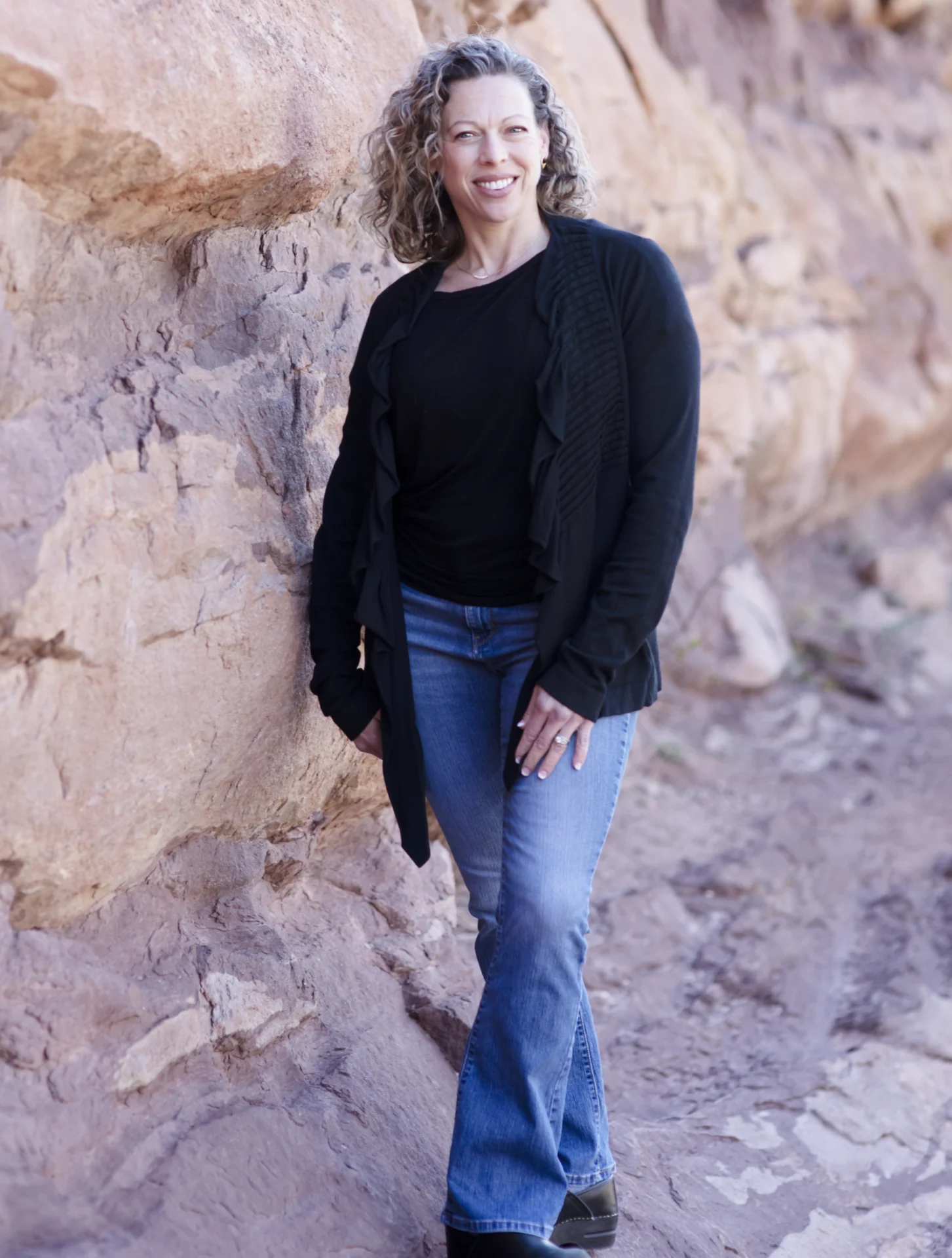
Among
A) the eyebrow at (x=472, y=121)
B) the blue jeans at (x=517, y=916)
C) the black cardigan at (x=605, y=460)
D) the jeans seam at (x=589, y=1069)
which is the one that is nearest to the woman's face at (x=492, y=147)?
the eyebrow at (x=472, y=121)

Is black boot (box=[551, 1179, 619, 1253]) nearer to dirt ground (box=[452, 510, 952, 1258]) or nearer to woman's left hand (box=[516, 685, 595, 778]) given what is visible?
dirt ground (box=[452, 510, 952, 1258])

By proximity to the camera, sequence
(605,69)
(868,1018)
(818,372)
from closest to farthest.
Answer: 1. (868,1018)
2. (605,69)
3. (818,372)

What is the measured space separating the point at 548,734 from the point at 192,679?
2.30 feet

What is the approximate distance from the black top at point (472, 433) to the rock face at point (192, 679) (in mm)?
401

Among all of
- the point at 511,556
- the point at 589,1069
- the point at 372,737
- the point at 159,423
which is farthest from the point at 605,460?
the point at 589,1069

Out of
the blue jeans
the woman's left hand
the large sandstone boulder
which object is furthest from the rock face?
the woman's left hand

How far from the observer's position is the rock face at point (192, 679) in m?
A: 2.18

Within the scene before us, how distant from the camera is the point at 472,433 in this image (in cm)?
234

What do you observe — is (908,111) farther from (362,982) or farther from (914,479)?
(362,982)

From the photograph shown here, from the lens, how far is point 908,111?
769 centimetres

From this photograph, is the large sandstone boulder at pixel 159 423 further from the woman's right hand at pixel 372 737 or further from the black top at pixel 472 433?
the black top at pixel 472 433

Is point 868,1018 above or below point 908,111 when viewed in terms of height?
below

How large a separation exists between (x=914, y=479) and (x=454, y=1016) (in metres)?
5.91

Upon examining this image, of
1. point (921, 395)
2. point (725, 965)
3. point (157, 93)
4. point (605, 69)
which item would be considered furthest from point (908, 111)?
point (157, 93)
